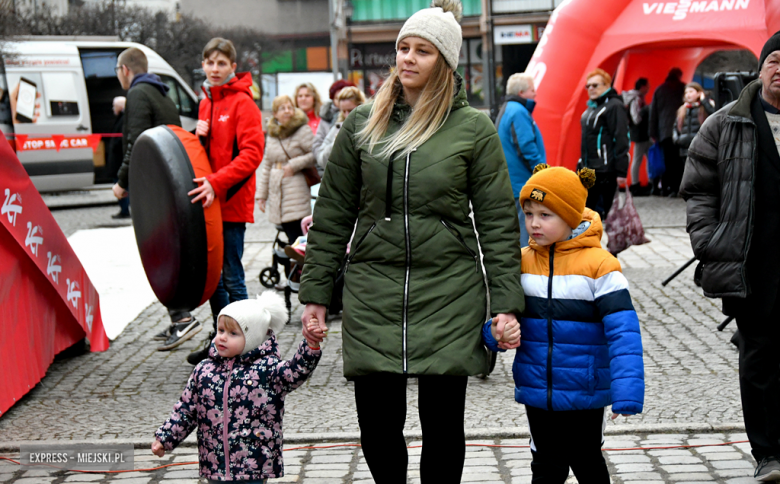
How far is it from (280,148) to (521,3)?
25533 millimetres

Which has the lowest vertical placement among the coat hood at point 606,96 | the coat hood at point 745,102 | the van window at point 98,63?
the coat hood at point 745,102

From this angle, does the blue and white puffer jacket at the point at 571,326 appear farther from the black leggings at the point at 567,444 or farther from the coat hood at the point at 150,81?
the coat hood at the point at 150,81

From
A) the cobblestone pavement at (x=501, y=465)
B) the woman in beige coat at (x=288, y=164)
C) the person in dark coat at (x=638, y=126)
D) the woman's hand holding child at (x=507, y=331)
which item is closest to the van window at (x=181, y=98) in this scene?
the person in dark coat at (x=638, y=126)

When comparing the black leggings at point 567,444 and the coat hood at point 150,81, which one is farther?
the coat hood at point 150,81

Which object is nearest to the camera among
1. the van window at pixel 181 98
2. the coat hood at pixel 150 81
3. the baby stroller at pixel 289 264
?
the coat hood at pixel 150 81

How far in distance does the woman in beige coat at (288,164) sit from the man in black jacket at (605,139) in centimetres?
285

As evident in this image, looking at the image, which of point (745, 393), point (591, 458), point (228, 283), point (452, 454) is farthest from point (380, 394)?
point (228, 283)

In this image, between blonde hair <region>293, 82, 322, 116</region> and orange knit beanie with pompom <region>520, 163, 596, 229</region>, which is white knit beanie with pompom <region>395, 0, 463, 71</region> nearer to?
orange knit beanie with pompom <region>520, 163, 596, 229</region>

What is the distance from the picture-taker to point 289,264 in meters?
7.89

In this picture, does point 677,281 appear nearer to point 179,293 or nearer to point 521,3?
point 179,293

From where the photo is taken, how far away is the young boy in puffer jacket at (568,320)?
3139mm

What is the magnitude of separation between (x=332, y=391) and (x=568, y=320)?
8.40 feet

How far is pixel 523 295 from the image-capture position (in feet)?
10.1

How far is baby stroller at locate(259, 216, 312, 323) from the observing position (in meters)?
6.81
